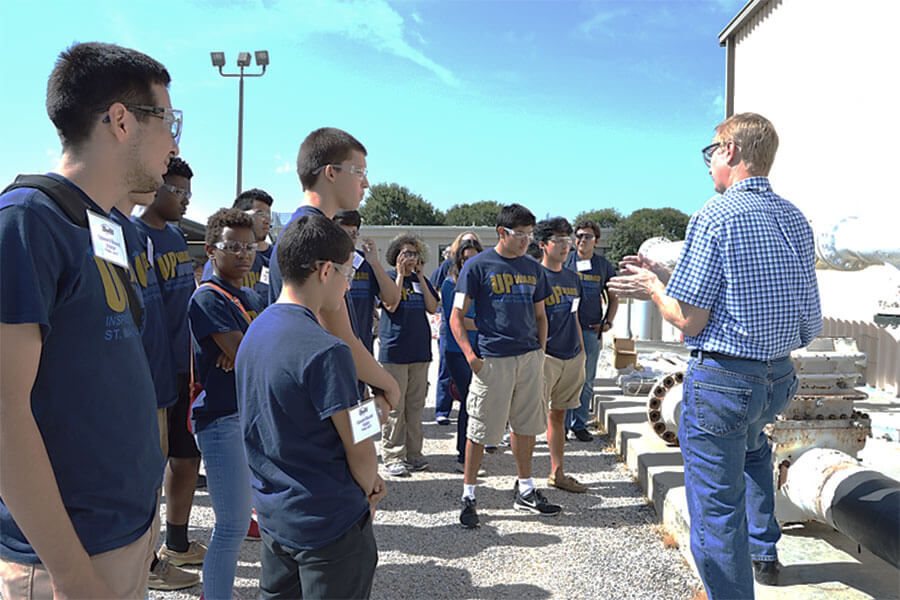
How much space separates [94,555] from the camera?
1.30m

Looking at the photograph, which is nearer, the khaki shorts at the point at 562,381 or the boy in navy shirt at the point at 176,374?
the boy in navy shirt at the point at 176,374

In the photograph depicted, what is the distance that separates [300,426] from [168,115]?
1.00 m

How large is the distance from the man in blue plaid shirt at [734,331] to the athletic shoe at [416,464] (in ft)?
10.7

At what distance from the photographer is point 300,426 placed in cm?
186

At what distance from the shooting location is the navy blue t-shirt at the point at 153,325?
283 centimetres

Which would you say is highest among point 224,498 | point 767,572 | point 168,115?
point 168,115

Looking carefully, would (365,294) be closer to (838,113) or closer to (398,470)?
(398,470)

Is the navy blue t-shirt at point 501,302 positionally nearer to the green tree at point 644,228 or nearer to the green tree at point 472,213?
the green tree at point 644,228

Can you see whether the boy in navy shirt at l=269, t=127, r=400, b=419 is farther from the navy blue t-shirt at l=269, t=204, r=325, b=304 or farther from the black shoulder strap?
the black shoulder strap

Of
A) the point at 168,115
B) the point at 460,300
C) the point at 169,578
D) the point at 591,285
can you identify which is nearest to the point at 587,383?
the point at 591,285

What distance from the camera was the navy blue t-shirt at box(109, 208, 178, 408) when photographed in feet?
9.27

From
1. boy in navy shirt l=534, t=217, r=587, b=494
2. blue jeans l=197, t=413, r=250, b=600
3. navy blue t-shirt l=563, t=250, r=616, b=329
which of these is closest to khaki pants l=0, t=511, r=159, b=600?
blue jeans l=197, t=413, r=250, b=600

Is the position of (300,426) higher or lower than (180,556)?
higher

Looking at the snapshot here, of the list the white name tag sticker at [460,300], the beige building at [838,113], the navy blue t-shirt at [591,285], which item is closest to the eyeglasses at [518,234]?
the white name tag sticker at [460,300]
